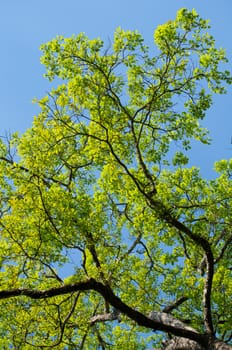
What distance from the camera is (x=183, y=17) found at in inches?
519

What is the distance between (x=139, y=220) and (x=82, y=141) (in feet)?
13.6

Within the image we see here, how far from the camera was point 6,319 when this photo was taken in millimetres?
16578

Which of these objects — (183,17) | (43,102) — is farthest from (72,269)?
(183,17)

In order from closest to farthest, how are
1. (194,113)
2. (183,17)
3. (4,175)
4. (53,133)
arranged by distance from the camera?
(183,17) < (194,113) < (53,133) < (4,175)

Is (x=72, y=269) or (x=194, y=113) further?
(x=72, y=269)

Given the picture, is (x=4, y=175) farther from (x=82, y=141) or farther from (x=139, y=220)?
(x=139, y=220)

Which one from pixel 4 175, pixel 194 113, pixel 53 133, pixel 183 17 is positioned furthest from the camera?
pixel 4 175

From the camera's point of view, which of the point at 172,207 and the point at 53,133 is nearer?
the point at 172,207

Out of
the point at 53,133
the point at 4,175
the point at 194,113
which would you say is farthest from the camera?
the point at 4,175

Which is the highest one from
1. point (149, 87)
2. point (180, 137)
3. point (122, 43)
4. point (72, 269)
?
point (122, 43)

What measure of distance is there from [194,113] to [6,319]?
969 cm

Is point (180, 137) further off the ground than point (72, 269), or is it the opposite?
point (180, 137)

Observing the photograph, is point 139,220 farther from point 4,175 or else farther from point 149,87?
point 4,175

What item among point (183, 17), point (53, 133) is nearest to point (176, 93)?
point (183, 17)
